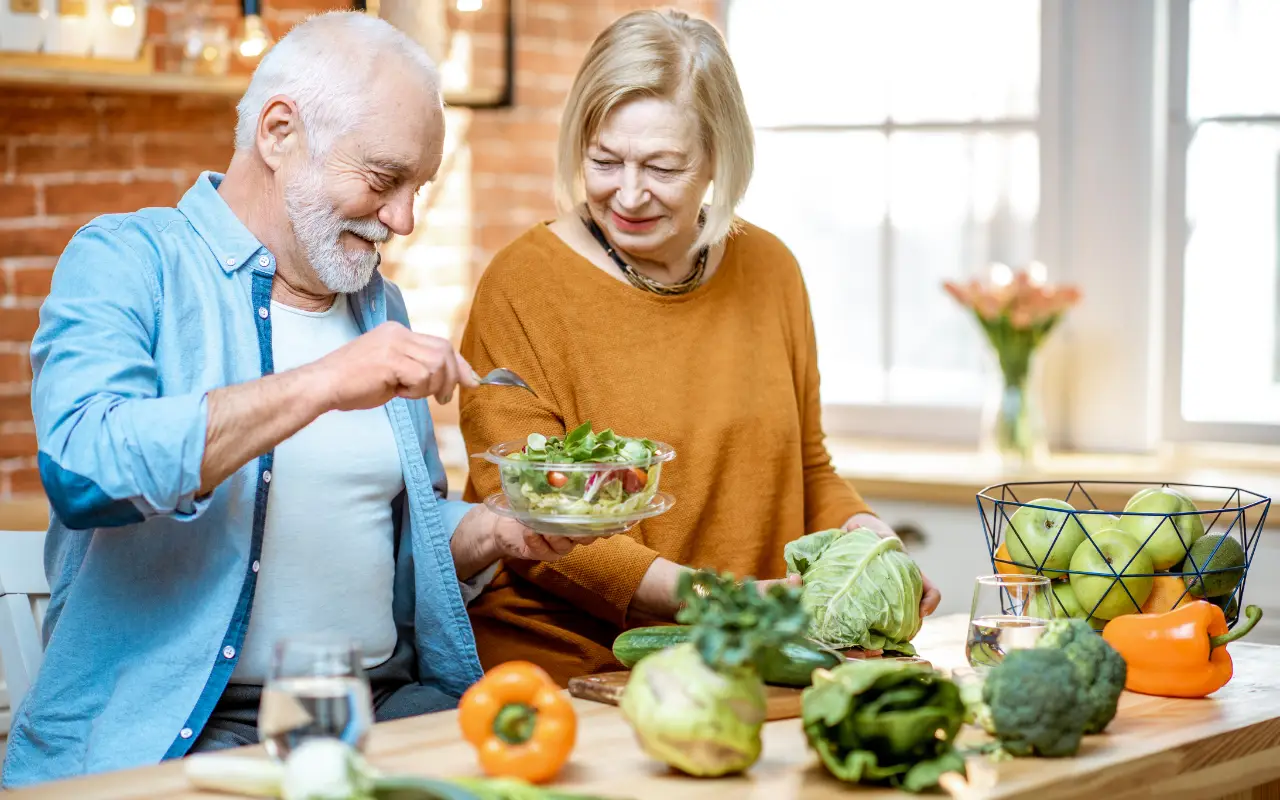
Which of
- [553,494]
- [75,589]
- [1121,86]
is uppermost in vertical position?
[1121,86]

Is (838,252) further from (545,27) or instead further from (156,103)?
(156,103)

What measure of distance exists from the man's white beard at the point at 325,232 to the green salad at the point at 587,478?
0.37m

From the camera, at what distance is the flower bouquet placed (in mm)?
3541

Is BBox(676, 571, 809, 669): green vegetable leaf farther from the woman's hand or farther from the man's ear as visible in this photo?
the man's ear

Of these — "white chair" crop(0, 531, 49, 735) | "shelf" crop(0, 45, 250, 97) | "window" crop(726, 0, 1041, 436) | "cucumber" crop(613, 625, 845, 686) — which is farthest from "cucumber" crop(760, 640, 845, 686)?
"window" crop(726, 0, 1041, 436)

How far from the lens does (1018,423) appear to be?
3.55 meters

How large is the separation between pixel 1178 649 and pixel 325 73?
4.10 ft

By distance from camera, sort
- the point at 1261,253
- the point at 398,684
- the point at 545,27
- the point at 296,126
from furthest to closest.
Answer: the point at 545,27
the point at 1261,253
the point at 398,684
the point at 296,126

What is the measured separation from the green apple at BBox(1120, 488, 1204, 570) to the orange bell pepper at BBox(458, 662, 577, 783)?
0.80 meters

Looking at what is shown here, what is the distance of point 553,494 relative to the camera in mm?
1751

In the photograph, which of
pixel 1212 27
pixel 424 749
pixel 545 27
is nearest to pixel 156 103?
pixel 545 27

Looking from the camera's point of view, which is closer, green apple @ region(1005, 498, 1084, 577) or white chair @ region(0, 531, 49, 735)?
green apple @ region(1005, 498, 1084, 577)

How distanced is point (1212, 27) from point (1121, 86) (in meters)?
0.24

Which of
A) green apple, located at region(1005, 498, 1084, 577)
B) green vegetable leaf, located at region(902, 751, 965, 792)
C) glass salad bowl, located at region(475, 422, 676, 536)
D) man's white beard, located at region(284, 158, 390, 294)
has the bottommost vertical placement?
green vegetable leaf, located at region(902, 751, 965, 792)
